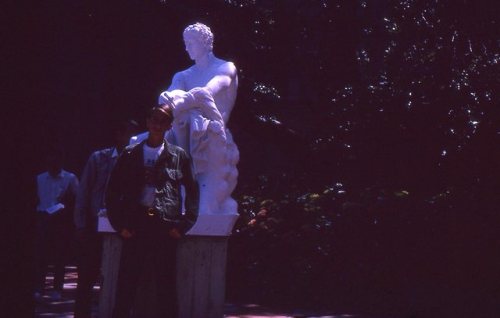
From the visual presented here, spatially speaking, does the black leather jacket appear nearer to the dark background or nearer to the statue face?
the statue face

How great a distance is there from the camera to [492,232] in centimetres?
1197

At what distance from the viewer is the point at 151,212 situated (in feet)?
22.4

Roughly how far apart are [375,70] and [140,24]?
432 cm

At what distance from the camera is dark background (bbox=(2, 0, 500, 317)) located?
39.4ft

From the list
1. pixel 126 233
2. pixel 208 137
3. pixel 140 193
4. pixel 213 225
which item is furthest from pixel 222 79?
pixel 126 233

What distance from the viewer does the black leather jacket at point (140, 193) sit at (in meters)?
6.85

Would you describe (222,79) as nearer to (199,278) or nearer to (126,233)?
(199,278)

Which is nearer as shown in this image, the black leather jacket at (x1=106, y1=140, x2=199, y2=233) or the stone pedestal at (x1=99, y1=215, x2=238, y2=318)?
the black leather jacket at (x1=106, y1=140, x2=199, y2=233)

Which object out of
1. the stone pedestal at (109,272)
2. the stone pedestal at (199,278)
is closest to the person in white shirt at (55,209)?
the stone pedestal at (109,272)

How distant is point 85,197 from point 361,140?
20.0 ft

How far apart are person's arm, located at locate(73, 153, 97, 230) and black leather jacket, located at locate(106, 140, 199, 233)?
129cm

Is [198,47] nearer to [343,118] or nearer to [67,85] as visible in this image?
[343,118]

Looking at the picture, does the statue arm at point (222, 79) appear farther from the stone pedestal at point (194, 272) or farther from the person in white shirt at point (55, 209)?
the person in white shirt at point (55, 209)

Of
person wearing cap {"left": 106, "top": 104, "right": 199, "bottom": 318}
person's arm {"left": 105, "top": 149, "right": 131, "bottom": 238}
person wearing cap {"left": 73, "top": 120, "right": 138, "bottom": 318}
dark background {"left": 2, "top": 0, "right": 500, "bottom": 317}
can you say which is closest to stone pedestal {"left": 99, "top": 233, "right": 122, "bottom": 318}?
person wearing cap {"left": 73, "top": 120, "right": 138, "bottom": 318}
